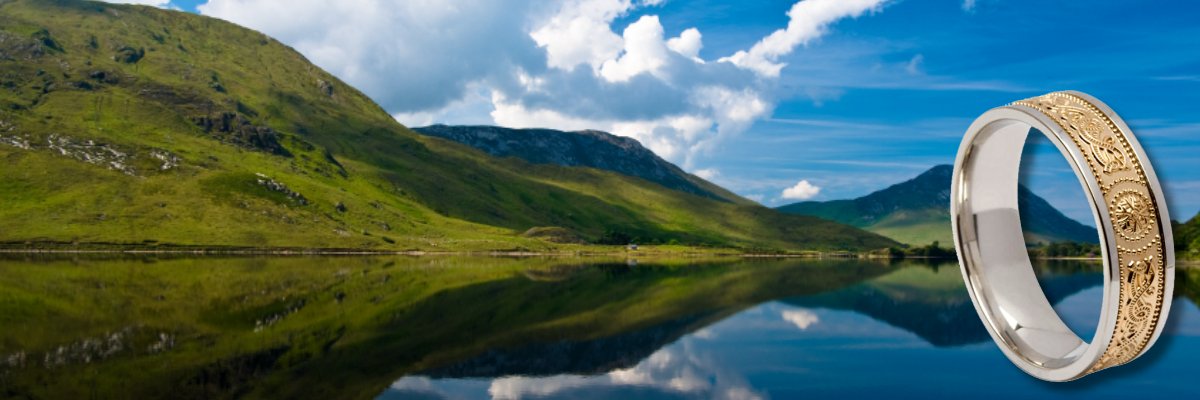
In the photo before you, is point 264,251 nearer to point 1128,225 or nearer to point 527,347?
point 527,347

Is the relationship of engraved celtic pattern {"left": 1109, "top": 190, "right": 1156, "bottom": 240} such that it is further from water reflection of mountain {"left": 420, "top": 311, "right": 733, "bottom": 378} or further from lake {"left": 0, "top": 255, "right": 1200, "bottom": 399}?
water reflection of mountain {"left": 420, "top": 311, "right": 733, "bottom": 378}

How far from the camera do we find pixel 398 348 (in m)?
29.1

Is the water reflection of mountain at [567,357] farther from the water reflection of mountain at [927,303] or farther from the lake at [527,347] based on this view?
the water reflection of mountain at [927,303]

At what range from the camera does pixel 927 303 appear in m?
50.2

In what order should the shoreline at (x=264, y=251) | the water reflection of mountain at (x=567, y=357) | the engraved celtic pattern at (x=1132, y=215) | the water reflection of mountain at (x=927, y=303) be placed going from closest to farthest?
the engraved celtic pattern at (x=1132, y=215) → the water reflection of mountain at (x=927, y=303) → the water reflection of mountain at (x=567, y=357) → the shoreline at (x=264, y=251)

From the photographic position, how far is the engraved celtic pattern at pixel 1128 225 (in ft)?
27.7

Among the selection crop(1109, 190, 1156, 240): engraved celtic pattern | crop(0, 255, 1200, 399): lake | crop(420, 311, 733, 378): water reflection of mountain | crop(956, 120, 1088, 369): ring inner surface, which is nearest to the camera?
crop(1109, 190, 1156, 240): engraved celtic pattern

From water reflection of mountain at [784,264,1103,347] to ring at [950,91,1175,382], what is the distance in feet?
1.69

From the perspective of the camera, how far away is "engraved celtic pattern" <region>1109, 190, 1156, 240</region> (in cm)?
843

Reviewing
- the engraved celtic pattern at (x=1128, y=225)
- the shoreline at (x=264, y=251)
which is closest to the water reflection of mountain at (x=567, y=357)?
the engraved celtic pattern at (x=1128, y=225)

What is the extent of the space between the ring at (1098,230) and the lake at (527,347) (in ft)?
2.04

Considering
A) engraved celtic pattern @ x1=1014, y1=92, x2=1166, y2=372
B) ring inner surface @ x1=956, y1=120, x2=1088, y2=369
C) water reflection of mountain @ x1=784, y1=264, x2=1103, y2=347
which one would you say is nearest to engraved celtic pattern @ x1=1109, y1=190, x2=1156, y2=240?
engraved celtic pattern @ x1=1014, y1=92, x2=1166, y2=372

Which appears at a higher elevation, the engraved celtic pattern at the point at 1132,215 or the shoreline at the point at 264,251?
the engraved celtic pattern at the point at 1132,215

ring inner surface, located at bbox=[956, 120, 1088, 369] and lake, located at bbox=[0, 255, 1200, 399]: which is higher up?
ring inner surface, located at bbox=[956, 120, 1088, 369]
